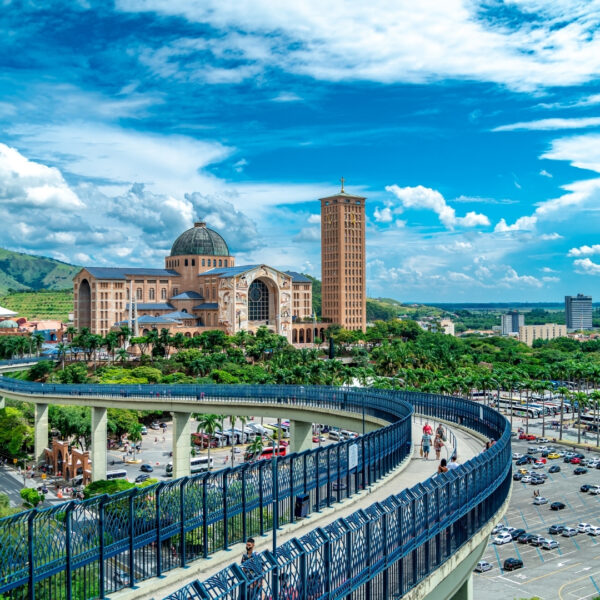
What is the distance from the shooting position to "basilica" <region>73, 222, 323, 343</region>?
438 feet

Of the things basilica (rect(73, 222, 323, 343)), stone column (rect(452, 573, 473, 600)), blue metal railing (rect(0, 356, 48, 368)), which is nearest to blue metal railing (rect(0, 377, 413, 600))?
stone column (rect(452, 573, 473, 600))

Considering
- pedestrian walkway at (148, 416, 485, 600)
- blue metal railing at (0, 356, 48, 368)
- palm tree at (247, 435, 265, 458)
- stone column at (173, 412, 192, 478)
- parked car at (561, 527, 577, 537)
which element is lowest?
parked car at (561, 527, 577, 537)

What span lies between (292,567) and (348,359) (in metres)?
125

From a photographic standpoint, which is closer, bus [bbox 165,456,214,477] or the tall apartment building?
bus [bbox 165,456,214,477]

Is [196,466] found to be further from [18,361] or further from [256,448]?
[18,361]

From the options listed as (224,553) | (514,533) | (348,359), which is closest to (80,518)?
(224,553)

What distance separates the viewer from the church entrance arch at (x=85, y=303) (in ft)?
451

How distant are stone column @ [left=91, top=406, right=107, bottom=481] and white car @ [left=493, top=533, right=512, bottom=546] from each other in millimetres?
35635

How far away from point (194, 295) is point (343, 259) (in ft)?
133

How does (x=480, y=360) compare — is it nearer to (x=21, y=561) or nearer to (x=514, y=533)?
(x=514, y=533)

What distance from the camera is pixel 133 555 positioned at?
61.6 ft

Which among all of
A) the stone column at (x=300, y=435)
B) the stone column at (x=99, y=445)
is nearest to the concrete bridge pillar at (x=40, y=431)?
the stone column at (x=99, y=445)

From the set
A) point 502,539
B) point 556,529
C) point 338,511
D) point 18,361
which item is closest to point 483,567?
→ point 502,539

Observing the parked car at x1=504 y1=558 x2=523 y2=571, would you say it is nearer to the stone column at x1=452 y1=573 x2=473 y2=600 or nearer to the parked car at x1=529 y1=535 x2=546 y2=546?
the parked car at x1=529 y1=535 x2=546 y2=546
